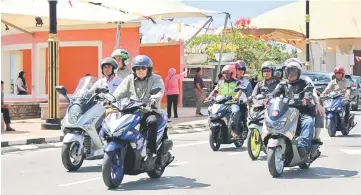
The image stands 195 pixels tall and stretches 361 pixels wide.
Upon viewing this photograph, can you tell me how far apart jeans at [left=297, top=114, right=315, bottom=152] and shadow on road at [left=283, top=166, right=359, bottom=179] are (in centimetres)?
38

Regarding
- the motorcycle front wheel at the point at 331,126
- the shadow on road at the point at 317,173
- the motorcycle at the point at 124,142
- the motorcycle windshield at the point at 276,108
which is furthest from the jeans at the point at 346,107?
the motorcycle at the point at 124,142

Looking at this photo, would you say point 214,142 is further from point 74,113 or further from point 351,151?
point 74,113

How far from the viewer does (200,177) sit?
10148 millimetres

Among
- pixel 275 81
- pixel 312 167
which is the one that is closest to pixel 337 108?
pixel 275 81

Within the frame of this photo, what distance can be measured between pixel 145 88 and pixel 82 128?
5.22ft

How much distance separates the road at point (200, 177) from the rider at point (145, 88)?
0.64 m

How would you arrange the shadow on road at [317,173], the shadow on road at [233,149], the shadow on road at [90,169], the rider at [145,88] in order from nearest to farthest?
the rider at [145,88] < the shadow on road at [317,173] < the shadow on road at [90,169] < the shadow on road at [233,149]

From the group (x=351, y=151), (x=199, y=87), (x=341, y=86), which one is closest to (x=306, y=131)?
(x=351, y=151)

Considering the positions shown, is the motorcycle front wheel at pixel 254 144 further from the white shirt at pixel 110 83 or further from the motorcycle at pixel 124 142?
the motorcycle at pixel 124 142

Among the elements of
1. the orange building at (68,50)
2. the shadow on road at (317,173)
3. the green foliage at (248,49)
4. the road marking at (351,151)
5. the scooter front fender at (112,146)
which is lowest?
the shadow on road at (317,173)

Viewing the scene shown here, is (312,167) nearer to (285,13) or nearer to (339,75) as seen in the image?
(339,75)

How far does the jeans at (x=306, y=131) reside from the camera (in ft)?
33.5

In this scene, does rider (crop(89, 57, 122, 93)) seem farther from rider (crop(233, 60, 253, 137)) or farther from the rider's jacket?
rider (crop(233, 60, 253, 137))

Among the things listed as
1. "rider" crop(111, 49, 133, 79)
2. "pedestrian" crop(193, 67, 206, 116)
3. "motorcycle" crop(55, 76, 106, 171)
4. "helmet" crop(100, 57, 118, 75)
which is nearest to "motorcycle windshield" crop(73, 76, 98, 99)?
"motorcycle" crop(55, 76, 106, 171)
